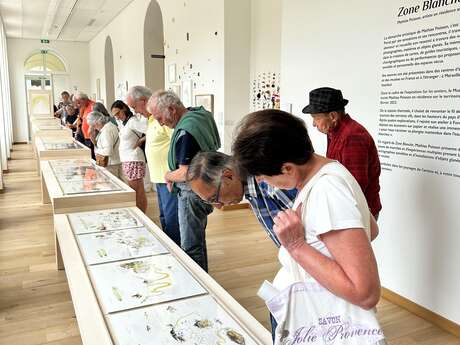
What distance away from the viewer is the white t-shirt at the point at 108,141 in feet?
15.3

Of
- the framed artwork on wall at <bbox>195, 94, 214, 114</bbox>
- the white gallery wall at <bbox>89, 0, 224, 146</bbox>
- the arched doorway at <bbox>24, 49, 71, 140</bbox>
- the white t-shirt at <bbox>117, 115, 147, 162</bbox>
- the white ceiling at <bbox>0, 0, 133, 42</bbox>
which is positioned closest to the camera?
the white t-shirt at <bbox>117, 115, 147, 162</bbox>

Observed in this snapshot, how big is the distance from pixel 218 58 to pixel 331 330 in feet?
17.0

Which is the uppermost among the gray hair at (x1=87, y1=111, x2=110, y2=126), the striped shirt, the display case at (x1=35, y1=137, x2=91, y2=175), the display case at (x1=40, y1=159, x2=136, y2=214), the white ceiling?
the white ceiling

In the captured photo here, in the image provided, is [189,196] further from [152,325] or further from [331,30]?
[331,30]

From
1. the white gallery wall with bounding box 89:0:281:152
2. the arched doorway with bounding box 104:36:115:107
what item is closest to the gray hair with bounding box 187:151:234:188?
the white gallery wall with bounding box 89:0:281:152

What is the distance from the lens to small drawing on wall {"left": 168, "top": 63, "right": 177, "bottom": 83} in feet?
24.6

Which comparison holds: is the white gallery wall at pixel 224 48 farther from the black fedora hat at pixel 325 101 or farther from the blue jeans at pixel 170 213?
the black fedora hat at pixel 325 101

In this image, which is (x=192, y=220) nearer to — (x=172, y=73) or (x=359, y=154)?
(x=359, y=154)

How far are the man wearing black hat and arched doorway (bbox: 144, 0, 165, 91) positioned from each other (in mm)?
6912

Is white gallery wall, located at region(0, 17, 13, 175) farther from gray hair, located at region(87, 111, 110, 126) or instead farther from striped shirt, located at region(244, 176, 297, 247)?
striped shirt, located at region(244, 176, 297, 247)

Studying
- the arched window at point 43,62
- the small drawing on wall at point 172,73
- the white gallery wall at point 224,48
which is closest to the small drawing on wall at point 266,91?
the white gallery wall at point 224,48

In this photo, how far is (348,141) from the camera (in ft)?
8.59

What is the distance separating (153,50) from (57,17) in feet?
14.0

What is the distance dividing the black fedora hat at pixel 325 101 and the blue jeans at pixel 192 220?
0.90m
